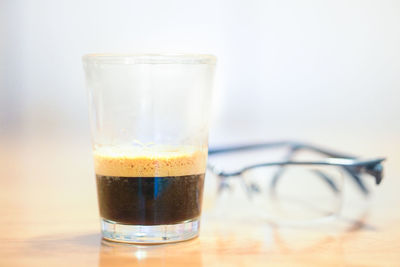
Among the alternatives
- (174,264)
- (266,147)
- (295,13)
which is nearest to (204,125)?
(174,264)

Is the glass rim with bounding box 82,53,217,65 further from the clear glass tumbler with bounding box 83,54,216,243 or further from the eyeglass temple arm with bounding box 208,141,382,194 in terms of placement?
the eyeglass temple arm with bounding box 208,141,382,194

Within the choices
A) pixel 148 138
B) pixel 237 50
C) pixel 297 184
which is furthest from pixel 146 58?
pixel 237 50

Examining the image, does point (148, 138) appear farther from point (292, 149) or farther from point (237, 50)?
point (237, 50)

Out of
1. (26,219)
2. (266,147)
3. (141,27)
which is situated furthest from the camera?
(141,27)

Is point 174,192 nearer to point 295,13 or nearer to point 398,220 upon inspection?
point 398,220

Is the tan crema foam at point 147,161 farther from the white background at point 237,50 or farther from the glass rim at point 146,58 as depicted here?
the white background at point 237,50

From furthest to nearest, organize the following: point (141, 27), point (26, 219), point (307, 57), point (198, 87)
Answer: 1. point (307, 57)
2. point (141, 27)
3. point (26, 219)
4. point (198, 87)
